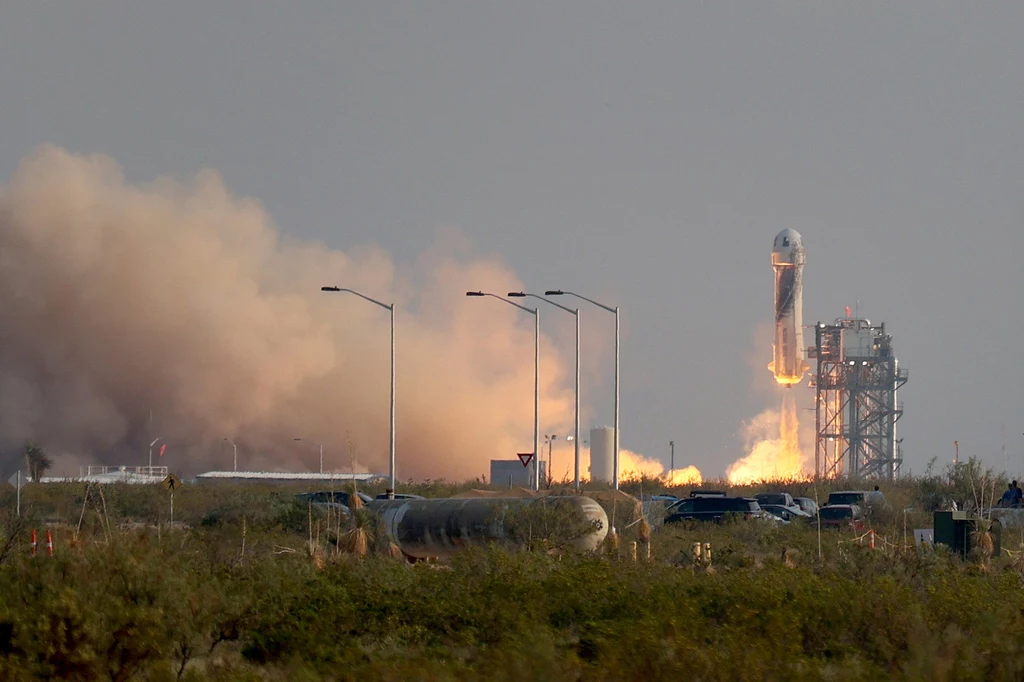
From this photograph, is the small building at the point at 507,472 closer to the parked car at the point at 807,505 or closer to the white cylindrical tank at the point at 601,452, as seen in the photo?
the white cylindrical tank at the point at 601,452

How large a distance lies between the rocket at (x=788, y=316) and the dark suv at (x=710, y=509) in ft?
129

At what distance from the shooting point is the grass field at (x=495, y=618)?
1090 cm

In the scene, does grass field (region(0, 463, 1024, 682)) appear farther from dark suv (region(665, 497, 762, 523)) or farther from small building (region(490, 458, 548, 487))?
small building (region(490, 458, 548, 487))

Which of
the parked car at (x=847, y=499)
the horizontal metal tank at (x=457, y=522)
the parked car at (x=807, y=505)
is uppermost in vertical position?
the horizontal metal tank at (x=457, y=522)

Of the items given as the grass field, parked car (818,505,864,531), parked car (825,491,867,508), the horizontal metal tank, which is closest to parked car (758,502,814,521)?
parked car (818,505,864,531)

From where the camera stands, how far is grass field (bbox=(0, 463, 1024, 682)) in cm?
1090

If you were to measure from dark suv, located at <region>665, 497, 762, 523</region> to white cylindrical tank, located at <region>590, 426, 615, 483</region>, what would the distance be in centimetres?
3243

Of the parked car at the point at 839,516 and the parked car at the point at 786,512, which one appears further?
the parked car at the point at 786,512

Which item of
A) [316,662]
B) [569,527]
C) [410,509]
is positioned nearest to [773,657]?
[316,662]

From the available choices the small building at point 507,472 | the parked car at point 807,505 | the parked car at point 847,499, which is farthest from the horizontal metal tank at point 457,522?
the small building at point 507,472

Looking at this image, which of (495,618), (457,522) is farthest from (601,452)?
(495,618)

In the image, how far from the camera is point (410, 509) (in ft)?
101

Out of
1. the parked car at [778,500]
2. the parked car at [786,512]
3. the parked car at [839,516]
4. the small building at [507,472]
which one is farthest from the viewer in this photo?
the small building at [507,472]

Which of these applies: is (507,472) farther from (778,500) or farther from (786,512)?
(786,512)
